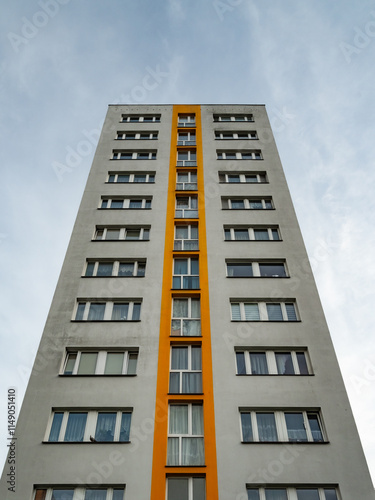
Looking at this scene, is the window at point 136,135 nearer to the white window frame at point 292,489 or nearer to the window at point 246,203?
the window at point 246,203

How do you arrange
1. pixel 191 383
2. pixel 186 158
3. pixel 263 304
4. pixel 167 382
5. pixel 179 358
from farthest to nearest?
pixel 186 158 < pixel 263 304 < pixel 179 358 < pixel 191 383 < pixel 167 382

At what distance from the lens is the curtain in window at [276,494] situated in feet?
45.2

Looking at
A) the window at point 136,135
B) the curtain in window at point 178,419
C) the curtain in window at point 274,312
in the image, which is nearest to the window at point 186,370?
the curtain in window at point 178,419

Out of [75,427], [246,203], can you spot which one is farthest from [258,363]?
[246,203]

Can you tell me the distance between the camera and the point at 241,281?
2045cm

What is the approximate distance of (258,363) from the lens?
1753 centimetres

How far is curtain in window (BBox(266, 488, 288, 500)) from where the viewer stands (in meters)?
13.8

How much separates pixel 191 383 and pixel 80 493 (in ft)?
18.0

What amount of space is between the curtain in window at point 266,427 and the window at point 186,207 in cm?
1204

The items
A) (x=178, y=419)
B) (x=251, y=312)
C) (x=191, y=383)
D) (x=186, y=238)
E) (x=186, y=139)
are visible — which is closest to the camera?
(x=178, y=419)

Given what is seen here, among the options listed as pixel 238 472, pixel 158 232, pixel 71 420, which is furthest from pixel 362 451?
pixel 158 232

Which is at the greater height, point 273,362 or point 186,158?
point 186,158

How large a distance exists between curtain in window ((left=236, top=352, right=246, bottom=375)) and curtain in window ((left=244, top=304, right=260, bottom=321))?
194 cm

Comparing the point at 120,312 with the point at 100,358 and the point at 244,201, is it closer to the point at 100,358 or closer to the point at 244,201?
the point at 100,358
